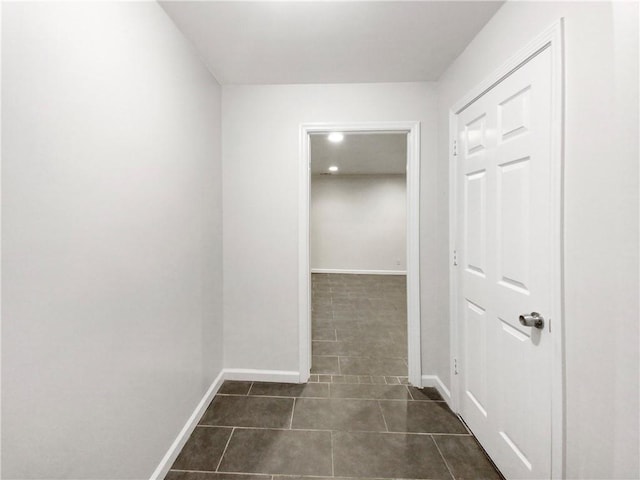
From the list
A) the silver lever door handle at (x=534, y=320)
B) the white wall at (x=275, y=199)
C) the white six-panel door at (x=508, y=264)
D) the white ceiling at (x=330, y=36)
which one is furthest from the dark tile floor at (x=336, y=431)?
the white ceiling at (x=330, y=36)

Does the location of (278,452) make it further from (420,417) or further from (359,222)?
(359,222)

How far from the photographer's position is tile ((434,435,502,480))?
155 centimetres

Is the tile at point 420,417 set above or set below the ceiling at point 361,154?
below

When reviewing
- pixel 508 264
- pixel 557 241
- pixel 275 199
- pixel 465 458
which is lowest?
pixel 465 458

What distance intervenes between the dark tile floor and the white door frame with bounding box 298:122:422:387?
0.92 ft

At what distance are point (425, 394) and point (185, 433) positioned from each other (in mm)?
1703

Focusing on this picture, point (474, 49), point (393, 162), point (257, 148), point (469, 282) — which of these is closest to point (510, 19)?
point (474, 49)

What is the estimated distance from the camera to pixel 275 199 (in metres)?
2.40

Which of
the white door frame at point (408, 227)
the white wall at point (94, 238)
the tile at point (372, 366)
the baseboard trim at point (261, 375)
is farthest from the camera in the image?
the tile at point (372, 366)

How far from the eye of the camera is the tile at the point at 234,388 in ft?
7.49

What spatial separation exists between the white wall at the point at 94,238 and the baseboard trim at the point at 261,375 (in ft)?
2.16

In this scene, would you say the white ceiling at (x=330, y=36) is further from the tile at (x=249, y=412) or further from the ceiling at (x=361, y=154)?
the tile at (x=249, y=412)

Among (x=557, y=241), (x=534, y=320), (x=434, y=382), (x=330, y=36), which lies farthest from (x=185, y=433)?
(x=330, y=36)

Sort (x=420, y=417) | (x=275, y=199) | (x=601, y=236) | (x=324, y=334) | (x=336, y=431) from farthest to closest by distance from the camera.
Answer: (x=324, y=334), (x=275, y=199), (x=420, y=417), (x=336, y=431), (x=601, y=236)
